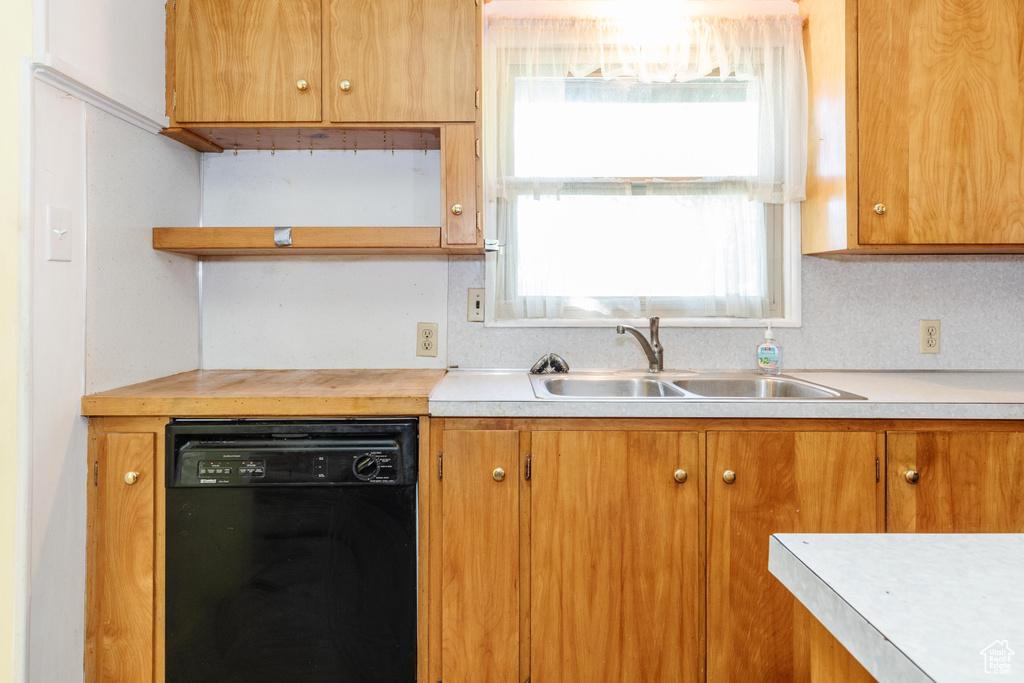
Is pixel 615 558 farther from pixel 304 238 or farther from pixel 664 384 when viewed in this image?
pixel 304 238

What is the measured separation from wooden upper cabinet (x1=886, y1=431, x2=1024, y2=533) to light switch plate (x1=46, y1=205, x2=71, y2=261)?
6.78ft

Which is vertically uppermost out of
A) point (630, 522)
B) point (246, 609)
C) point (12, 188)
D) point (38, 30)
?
point (38, 30)

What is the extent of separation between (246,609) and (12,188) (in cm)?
111

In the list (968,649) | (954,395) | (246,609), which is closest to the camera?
(968,649)

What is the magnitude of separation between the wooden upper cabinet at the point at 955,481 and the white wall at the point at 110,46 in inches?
85.5

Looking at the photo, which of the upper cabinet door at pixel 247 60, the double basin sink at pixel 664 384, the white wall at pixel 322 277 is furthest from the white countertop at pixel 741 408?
the upper cabinet door at pixel 247 60

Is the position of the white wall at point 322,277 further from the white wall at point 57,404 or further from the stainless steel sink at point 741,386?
the stainless steel sink at point 741,386

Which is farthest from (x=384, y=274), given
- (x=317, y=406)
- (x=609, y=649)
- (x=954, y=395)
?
(x=954, y=395)

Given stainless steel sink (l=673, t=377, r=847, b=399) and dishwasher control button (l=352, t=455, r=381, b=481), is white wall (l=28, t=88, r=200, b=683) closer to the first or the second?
dishwasher control button (l=352, t=455, r=381, b=481)

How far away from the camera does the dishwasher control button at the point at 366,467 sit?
1.51 meters

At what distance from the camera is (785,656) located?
→ 1521 millimetres

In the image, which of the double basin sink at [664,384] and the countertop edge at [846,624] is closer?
the countertop edge at [846,624]

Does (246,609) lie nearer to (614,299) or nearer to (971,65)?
(614,299)

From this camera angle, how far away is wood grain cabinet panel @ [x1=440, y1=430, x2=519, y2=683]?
153 centimetres
